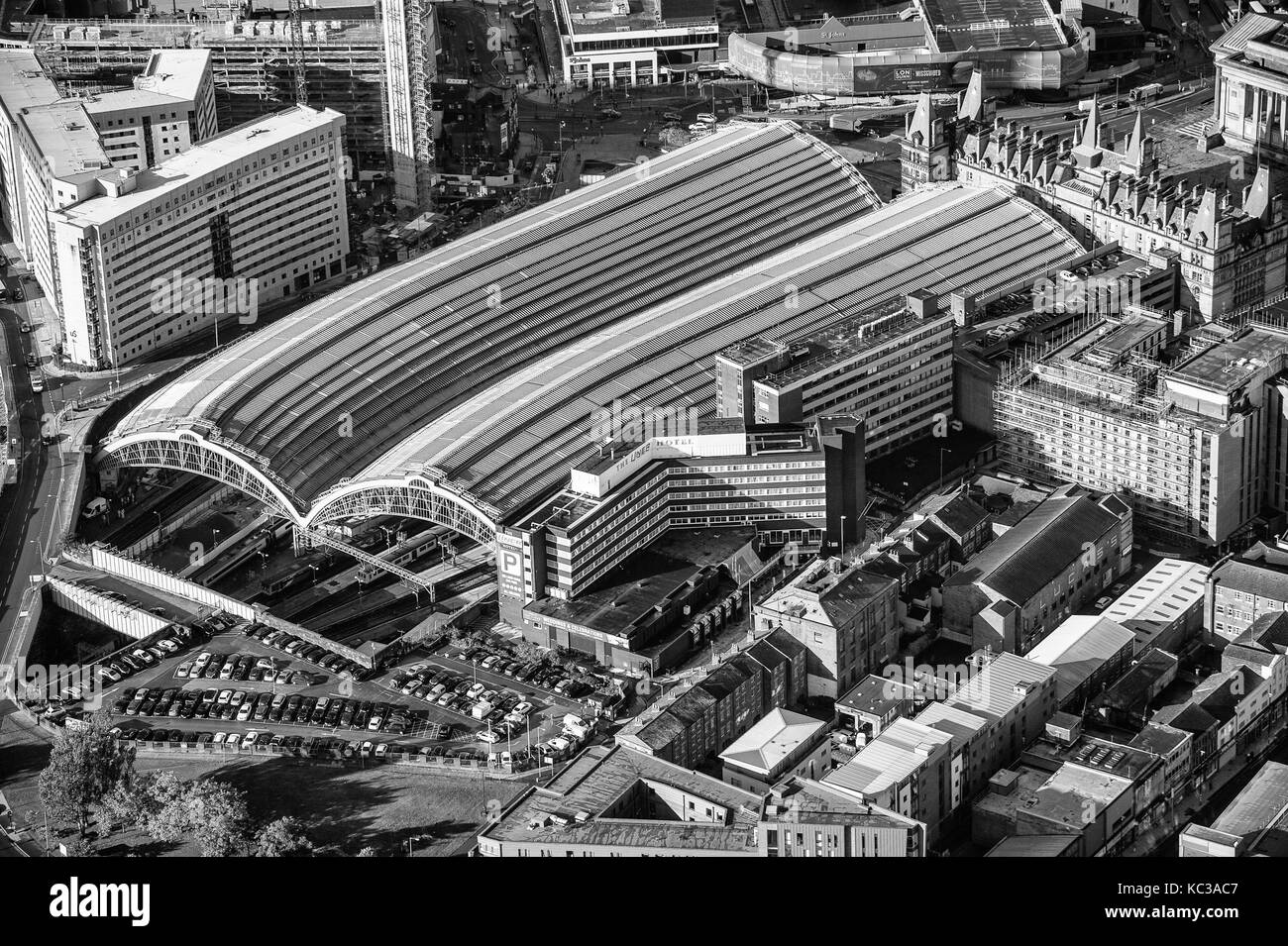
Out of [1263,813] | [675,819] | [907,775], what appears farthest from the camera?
[675,819]

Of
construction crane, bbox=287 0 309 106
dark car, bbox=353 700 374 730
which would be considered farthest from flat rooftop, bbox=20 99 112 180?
dark car, bbox=353 700 374 730

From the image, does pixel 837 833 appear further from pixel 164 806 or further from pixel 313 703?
pixel 313 703

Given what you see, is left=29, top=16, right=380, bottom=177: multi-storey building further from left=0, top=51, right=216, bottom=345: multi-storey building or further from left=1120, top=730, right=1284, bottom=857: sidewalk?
left=1120, top=730, right=1284, bottom=857: sidewalk

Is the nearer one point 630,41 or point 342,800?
point 342,800

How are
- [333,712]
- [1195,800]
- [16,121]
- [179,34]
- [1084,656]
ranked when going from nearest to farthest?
[1195,800]
[1084,656]
[333,712]
[16,121]
[179,34]

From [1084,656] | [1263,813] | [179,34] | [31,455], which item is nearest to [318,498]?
[31,455]

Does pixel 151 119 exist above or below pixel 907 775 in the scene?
above

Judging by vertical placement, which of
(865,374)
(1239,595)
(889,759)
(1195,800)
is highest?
(865,374)

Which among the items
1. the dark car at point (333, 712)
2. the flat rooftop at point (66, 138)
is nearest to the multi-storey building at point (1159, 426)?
the dark car at point (333, 712)

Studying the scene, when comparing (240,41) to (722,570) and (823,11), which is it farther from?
(722,570)
